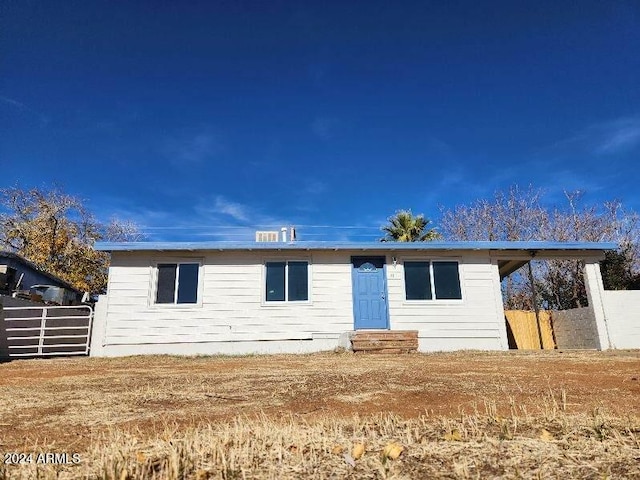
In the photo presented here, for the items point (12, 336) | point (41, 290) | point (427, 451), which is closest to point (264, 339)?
point (12, 336)

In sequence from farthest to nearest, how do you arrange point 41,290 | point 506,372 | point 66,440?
1. point 41,290
2. point 506,372
3. point 66,440

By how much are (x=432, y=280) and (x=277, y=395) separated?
848 centimetres

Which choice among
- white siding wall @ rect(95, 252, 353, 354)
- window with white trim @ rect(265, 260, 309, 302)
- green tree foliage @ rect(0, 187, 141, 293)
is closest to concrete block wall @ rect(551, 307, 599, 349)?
white siding wall @ rect(95, 252, 353, 354)

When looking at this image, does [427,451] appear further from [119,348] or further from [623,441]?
[119,348]

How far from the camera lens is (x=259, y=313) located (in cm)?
1155

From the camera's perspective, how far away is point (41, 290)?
55.0 ft

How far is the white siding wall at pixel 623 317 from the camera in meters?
11.3

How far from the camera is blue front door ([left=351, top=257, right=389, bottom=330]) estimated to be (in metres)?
11.6

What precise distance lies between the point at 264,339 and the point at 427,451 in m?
9.53

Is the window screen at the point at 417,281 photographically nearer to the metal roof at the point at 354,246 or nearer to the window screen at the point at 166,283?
the metal roof at the point at 354,246

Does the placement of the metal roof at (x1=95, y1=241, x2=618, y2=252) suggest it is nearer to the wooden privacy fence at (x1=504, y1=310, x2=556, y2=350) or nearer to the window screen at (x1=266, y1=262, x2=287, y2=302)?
the window screen at (x1=266, y1=262, x2=287, y2=302)

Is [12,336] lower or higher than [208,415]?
higher

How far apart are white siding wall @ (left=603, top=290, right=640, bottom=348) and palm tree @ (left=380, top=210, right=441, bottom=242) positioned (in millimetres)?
11606

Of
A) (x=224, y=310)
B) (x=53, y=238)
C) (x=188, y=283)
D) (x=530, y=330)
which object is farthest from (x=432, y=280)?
(x=53, y=238)
